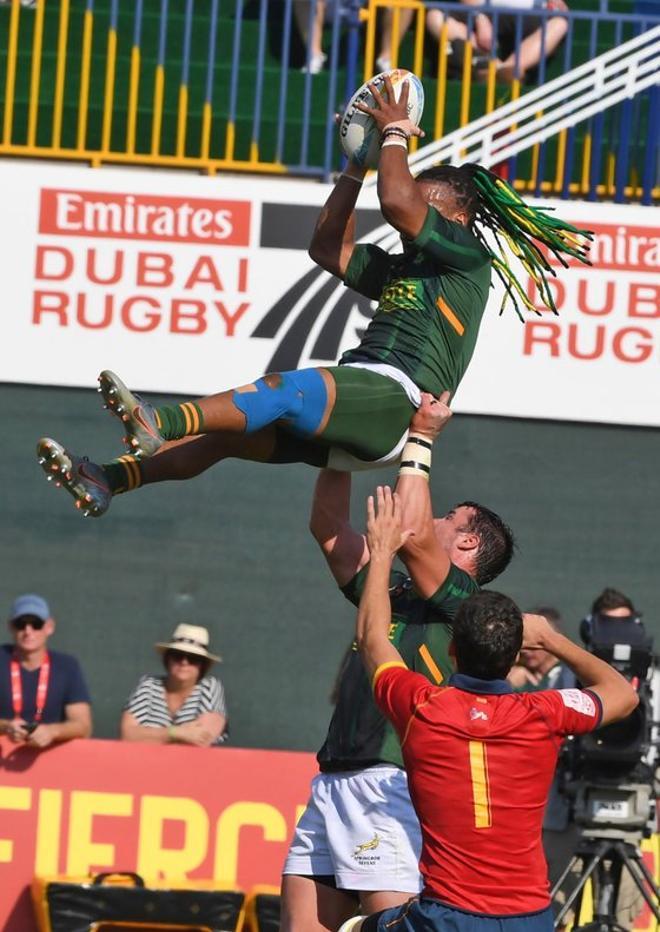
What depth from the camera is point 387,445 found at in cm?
566

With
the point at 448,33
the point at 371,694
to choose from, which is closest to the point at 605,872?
the point at 371,694

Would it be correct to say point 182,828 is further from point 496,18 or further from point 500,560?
point 496,18

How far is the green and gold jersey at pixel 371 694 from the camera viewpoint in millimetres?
5871

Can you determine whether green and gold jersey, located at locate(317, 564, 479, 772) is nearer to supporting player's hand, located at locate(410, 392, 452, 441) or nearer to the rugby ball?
supporting player's hand, located at locate(410, 392, 452, 441)

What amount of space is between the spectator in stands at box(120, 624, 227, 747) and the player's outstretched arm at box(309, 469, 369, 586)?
343 centimetres

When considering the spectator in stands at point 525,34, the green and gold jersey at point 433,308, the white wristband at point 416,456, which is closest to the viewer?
the white wristband at point 416,456

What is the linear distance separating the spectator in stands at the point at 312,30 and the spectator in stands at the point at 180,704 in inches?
151

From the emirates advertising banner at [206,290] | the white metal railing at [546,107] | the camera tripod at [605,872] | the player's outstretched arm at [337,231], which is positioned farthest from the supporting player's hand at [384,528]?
the white metal railing at [546,107]

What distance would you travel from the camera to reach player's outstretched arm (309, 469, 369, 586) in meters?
6.09

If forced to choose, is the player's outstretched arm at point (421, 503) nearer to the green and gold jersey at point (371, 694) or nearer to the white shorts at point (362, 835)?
the green and gold jersey at point (371, 694)

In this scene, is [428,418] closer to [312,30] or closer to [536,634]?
[536,634]

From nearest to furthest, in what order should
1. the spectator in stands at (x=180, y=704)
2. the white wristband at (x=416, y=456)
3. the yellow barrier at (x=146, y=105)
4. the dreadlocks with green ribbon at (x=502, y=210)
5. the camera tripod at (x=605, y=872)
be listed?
the white wristband at (x=416, y=456), the dreadlocks with green ribbon at (x=502, y=210), the camera tripod at (x=605, y=872), the spectator in stands at (x=180, y=704), the yellow barrier at (x=146, y=105)

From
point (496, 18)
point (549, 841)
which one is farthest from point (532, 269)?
point (496, 18)

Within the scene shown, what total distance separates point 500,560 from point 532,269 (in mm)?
958
